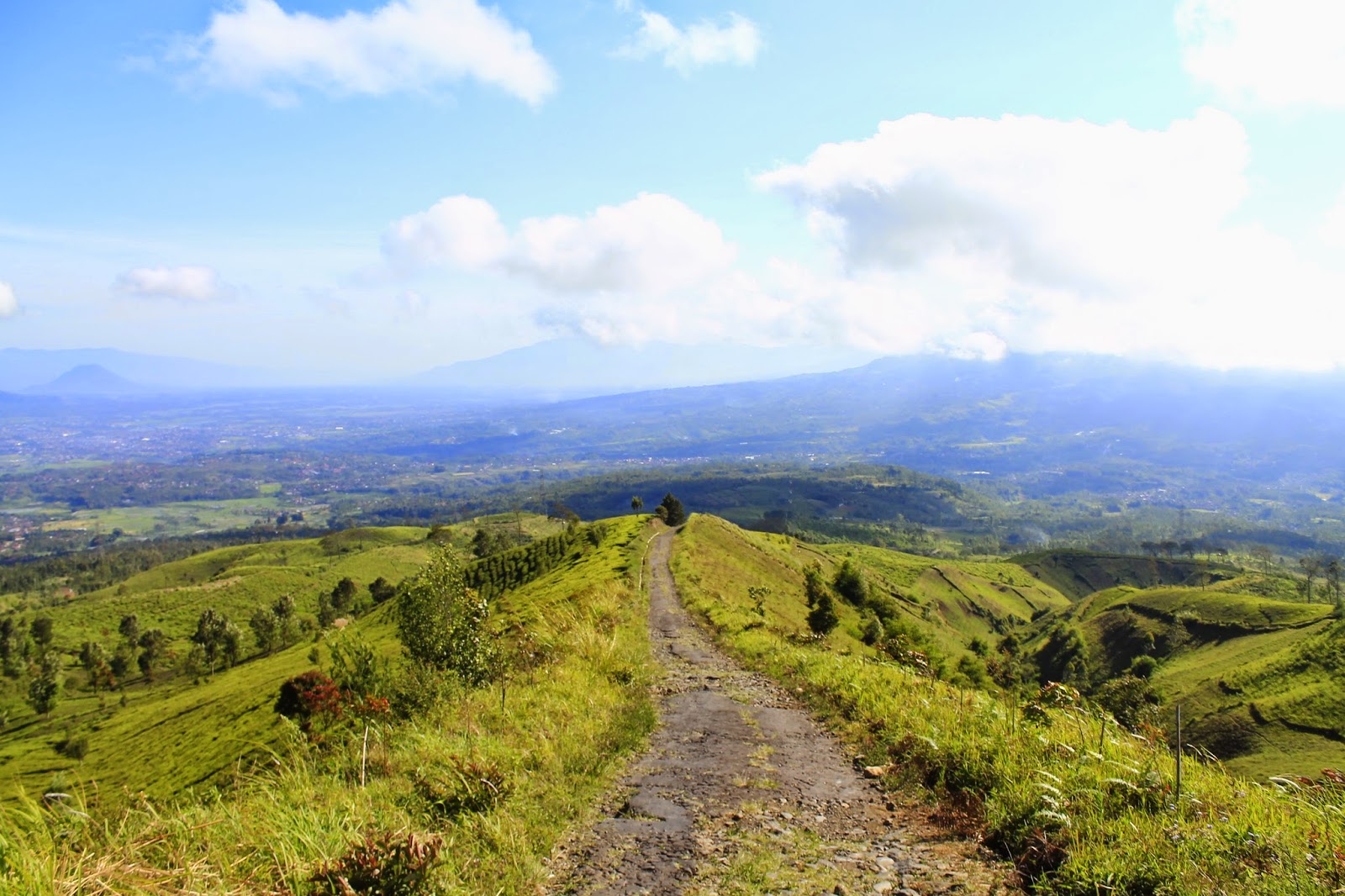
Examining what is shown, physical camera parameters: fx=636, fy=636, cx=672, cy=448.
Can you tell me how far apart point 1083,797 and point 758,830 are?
11.3ft

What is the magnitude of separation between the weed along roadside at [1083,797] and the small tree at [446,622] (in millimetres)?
7030

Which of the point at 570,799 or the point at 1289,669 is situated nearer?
the point at 570,799

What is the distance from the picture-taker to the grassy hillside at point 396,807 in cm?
457

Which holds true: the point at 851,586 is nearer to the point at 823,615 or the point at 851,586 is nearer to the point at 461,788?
the point at 823,615

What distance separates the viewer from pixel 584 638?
15875 mm

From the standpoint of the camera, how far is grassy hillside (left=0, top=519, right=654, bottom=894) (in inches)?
180

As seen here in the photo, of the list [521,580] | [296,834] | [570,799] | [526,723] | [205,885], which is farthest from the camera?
[521,580]

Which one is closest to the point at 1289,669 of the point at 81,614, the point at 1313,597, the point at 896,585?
the point at 896,585

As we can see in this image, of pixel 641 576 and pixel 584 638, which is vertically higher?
pixel 584 638

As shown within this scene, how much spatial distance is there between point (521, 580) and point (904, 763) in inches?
2726

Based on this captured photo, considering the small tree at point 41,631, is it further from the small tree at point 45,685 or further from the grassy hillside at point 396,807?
the grassy hillside at point 396,807

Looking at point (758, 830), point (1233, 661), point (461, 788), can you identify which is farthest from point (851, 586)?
point (1233, 661)

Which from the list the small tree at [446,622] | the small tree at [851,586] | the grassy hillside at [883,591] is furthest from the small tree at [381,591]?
the small tree at [446,622]

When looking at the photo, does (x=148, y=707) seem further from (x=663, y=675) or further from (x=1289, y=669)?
(x=1289, y=669)
